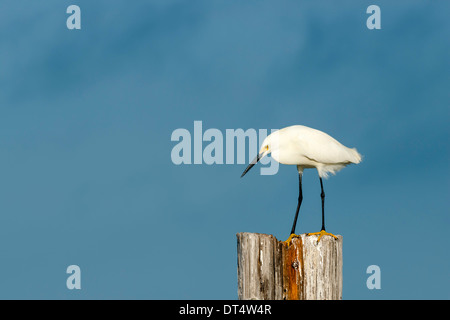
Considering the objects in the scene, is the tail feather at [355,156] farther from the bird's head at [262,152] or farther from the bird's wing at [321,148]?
the bird's head at [262,152]

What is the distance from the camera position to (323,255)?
9.08 metres

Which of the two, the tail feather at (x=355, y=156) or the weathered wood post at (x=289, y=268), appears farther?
the tail feather at (x=355, y=156)

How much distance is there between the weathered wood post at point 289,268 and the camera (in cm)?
899

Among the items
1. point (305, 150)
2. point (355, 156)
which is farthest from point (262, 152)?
point (355, 156)

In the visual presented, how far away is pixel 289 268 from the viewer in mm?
9125

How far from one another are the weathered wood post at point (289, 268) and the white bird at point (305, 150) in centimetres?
361

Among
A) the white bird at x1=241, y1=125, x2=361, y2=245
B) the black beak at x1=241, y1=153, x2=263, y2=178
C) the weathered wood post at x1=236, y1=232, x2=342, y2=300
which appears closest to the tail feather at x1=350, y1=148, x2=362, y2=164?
the white bird at x1=241, y1=125, x2=361, y2=245

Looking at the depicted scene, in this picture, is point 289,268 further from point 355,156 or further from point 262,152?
point 355,156

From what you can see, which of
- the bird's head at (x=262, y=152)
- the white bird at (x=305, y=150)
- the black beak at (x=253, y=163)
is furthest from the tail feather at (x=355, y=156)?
the black beak at (x=253, y=163)

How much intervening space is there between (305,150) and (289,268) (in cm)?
417

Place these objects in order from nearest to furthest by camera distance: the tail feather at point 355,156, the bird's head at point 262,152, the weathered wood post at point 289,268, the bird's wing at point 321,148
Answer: the weathered wood post at point 289,268
the bird's wing at point 321,148
the bird's head at point 262,152
the tail feather at point 355,156
